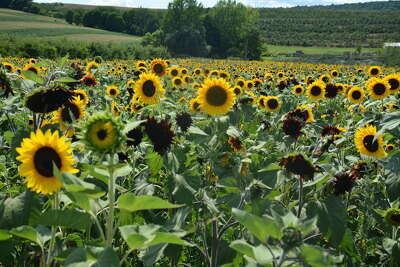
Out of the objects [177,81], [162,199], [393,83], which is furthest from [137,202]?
[177,81]

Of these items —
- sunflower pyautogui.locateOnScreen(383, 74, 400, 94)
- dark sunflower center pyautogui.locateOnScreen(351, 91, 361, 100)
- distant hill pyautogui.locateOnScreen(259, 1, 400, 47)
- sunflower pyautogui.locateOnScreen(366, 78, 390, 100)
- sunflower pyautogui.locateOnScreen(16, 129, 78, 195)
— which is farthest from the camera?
distant hill pyautogui.locateOnScreen(259, 1, 400, 47)

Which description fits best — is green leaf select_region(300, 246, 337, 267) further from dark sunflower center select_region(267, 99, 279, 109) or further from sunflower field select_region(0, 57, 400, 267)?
dark sunflower center select_region(267, 99, 279, 109)

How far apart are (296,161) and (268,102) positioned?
3823mm

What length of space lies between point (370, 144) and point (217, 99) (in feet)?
4.46

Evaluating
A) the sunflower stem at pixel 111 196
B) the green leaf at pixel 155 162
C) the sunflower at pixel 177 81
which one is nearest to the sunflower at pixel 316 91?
the sunflower at pixel 177 81

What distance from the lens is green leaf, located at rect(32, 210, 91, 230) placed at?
4.85 ft

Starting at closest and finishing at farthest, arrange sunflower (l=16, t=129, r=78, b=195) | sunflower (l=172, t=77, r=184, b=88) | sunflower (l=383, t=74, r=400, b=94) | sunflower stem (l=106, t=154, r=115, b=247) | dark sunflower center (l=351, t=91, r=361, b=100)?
sunflower stem (l=106, t=154, r=115, b=247), sunflower (l=16, t=129, r=78, b=195), sunflower (l=383, t=74, r=400, b=94), dark sunflower center (l=351, t=91, r=361, b=100), sunflower (l=172, t=77, r=184, b=88)

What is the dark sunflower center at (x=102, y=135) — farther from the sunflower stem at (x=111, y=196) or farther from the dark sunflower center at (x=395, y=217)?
the dark sunflower center at (x=395, y=217)

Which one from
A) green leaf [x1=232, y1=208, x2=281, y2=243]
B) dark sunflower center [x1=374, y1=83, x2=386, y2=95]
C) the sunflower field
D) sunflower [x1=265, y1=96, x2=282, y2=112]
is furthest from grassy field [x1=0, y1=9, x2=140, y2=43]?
green leaf [x1=232, y1=208, x2=281, y2=243]

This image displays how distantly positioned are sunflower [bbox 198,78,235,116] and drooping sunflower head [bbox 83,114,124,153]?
2098 mm

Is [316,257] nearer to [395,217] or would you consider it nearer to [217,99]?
[395,217]

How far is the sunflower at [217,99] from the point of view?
11.5ft

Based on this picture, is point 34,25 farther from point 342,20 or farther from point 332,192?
point 342,20

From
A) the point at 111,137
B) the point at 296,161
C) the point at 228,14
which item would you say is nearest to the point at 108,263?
the point at 111,137
